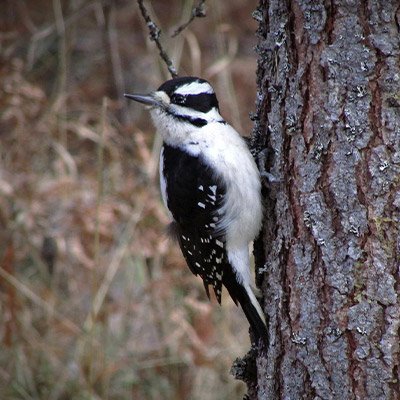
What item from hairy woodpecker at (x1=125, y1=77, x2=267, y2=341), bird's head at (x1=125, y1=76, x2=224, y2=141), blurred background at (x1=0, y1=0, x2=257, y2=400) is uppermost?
bird's head at (x1=125, y1=76, x2=224, y2=141)

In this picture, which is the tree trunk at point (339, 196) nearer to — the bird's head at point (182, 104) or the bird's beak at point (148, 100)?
the bird's head at point (182, 104)

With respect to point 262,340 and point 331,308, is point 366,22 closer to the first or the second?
point 331,308

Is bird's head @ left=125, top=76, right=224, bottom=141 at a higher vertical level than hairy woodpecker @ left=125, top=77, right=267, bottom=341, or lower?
higher

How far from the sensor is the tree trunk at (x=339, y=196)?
2.32 meters

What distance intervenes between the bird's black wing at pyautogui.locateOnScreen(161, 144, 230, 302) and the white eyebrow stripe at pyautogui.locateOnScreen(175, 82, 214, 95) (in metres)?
Answer: 0.24

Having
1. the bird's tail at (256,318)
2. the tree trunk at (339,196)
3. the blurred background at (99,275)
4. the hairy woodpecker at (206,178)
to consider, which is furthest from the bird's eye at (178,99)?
the blurred background at (99,275)

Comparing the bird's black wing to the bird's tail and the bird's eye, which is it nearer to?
the bird's eye

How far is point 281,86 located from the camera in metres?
2.56

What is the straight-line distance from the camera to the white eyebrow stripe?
3068 millimetres

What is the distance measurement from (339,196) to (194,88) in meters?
0.95

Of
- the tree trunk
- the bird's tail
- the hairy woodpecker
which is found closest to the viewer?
the tree trunk

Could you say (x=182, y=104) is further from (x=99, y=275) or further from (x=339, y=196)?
(x=99, y=275)

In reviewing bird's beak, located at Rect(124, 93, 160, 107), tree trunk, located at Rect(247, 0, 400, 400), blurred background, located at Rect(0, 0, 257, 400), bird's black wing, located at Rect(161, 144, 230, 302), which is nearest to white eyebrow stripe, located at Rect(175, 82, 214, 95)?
bird's beak, located at Rect(124, 93, 160, 107)

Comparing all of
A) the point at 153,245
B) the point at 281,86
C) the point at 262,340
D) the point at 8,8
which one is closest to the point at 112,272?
the point at 153,245
